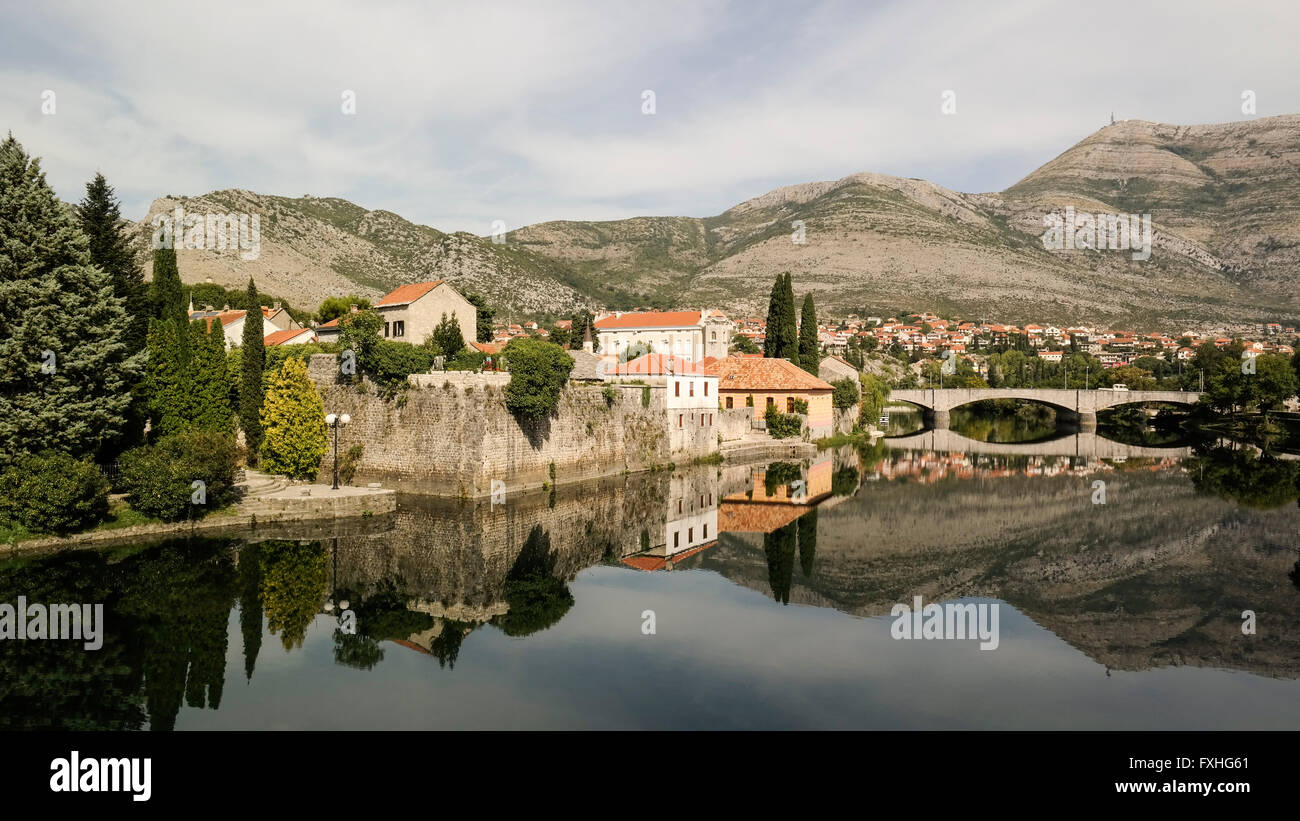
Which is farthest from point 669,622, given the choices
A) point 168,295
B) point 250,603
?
point 168,295

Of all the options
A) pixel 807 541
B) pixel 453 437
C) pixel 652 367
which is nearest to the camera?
pixel 807 541

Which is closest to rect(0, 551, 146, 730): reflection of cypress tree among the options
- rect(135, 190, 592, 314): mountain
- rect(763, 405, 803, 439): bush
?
rect(763, 405, 803, 439): bush

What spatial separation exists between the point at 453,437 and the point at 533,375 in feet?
12.4

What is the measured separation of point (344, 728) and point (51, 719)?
12.9ft

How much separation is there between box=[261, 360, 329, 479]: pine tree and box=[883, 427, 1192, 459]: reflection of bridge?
39145 millimetres

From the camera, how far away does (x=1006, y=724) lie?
10.4 metres

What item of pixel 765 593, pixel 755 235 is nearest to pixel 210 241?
pixel 765 593

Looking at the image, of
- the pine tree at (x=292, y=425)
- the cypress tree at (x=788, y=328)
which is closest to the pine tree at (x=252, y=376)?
the pine tree at (x=292, y=425)

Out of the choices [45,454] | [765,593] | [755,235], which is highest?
[755,235]

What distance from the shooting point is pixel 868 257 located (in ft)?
470

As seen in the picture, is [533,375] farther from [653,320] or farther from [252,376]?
[653,320]

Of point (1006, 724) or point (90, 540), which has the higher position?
point (90, 540)
